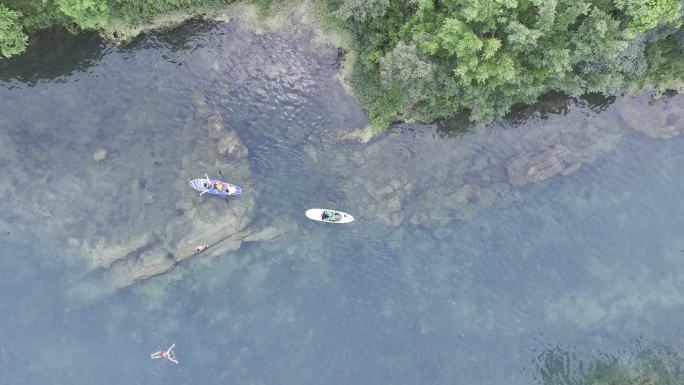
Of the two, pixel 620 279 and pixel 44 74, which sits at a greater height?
pixel 44 74

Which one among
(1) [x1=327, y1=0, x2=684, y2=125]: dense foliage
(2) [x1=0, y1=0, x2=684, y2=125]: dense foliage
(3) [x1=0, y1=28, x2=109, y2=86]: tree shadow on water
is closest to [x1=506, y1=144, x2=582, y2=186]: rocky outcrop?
(2) [x1=0, y1=0, x2=684, y2=125]: dense foliage

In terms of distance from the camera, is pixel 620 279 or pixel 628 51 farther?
pixel 620 279

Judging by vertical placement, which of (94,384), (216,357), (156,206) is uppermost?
(156,206)

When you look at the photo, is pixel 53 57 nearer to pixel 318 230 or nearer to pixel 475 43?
pixel 318 230

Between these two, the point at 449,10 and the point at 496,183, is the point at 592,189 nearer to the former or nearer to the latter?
the point at 496,183

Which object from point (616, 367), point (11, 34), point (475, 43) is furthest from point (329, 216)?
point (11, 34)

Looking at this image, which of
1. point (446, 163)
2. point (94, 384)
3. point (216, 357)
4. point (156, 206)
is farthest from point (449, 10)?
point (94, 384)

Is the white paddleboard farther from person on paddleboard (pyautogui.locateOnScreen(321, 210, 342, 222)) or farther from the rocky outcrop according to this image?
Answer: the rocky outcrop
